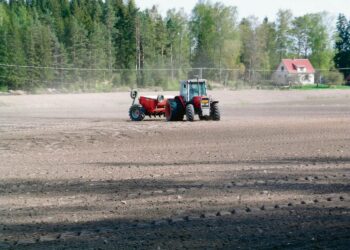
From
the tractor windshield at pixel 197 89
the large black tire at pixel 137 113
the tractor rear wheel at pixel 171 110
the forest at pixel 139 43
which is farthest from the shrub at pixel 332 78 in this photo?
the tractor rear wheel at pixel 171 110

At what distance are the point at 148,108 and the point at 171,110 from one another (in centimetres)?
212

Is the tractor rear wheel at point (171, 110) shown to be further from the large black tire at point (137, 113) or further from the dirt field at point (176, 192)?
the dirt field at point (176, 192)

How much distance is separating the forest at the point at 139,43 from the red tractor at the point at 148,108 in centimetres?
2558

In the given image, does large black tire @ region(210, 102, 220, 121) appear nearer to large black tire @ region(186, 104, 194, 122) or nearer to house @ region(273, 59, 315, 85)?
large black tire @ region(186, 104, 194, 122)

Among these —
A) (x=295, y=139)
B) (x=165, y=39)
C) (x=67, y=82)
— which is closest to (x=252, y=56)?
(x=165, y=39)

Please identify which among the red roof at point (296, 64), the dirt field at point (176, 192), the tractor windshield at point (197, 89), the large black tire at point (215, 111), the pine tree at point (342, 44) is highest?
the pine tree at point (342, 44)

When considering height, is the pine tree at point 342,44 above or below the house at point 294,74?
above

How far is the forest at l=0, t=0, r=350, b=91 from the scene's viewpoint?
181 feet

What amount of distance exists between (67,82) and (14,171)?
137 feet

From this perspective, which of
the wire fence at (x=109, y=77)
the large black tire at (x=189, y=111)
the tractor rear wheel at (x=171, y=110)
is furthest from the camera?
the wire fence at (x=109, y=77)

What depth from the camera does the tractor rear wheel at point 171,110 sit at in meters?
26.0

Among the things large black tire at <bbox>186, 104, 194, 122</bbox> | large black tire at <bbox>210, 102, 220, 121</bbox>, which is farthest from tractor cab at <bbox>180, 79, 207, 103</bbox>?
large black tire at <bbox>210, 102, 220, 121</bbox>

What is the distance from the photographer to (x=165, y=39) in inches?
3027

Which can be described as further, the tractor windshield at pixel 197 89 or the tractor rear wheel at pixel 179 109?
the tractor windshield at pixel 197 89
